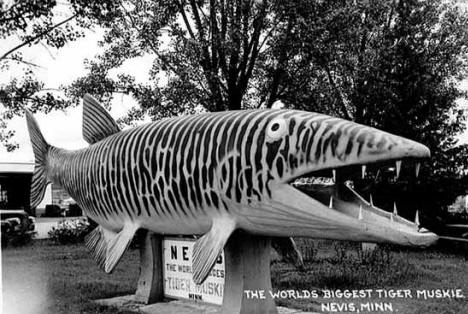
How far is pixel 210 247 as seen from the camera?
488 centimetres

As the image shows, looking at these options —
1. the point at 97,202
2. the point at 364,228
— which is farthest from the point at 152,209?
the point at 364,228

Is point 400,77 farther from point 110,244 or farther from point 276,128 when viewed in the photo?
point 110,244

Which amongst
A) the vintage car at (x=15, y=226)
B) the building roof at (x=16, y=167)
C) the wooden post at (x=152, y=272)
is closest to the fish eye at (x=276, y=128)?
the wooden post at (x=152, y=272)

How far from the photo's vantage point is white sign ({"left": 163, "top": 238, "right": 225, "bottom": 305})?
6387mm

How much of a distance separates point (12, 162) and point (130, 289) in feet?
8.60

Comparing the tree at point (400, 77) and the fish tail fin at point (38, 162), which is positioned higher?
the tree at point (400, 77)

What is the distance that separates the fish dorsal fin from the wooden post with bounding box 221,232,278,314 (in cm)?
204

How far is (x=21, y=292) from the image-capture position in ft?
26.7

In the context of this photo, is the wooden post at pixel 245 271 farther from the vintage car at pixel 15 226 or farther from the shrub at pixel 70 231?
the shrub at pixel 70 231

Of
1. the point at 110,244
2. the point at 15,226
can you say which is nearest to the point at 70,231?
the point at 15,226

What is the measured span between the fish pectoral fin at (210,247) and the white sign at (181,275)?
1.42 m

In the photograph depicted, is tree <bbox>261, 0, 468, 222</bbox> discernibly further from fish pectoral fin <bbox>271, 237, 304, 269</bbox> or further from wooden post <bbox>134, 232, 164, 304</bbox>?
wooden post <bbox>134, 232, 164, 304</bbox>

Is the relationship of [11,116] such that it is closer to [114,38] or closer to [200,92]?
[114,38]

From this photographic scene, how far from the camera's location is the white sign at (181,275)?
6387mm
